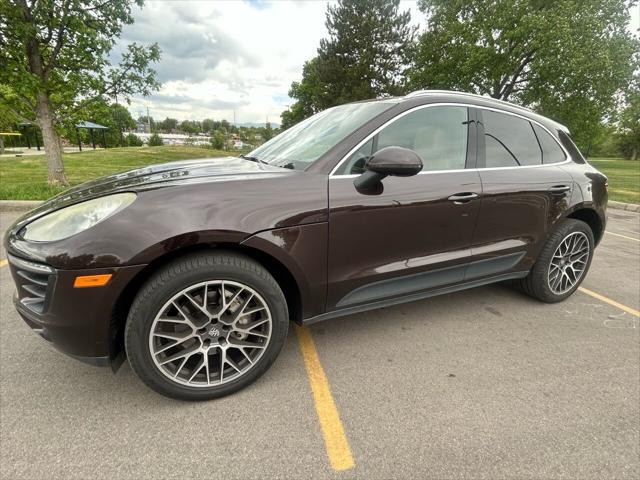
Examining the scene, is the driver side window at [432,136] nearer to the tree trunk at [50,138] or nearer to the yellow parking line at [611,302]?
the yellow parking line at [611,302]

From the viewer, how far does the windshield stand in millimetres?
2238

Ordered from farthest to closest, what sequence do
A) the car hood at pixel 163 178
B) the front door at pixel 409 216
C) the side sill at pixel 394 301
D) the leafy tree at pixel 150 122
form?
the leafy tree at pixel 150 122 < the side sill at pixel 394 301 < the front door at pixel 409 216 < the car hood at pixel 163 178

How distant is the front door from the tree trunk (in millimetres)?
7494

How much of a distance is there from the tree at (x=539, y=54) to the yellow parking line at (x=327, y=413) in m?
18.4

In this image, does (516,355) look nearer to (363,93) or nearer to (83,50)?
(83,50)

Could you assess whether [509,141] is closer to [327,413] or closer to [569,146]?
[569,146]

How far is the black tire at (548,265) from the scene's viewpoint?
2.98 meters

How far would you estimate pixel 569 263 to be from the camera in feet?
10.4

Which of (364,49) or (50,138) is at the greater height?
(364,49)

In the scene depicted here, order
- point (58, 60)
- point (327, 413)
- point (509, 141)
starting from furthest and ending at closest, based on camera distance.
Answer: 1. point (58, 60)
2. point (509, 141)
3. point (327, 413)

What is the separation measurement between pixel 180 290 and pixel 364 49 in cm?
2854

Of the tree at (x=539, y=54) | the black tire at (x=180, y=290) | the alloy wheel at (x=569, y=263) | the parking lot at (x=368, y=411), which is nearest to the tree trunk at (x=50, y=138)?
the parking lot at (x=368, y=411)

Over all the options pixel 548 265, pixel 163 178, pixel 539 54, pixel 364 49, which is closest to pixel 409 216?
pixel 163 178

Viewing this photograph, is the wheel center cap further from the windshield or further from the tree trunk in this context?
the tree trunk
